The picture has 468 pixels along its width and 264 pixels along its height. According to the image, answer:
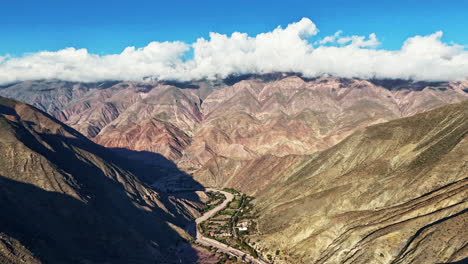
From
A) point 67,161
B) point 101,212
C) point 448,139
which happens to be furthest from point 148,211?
point 448,139

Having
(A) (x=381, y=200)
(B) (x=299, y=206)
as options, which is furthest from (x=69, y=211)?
(A) (x=381, y=200)

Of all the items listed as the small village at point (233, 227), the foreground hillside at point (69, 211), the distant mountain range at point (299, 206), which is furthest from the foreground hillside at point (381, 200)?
the foreground hillside at point (69, 211)

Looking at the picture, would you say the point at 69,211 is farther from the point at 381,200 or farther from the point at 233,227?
the point at 381,200

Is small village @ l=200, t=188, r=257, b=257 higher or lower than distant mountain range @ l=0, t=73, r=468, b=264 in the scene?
lower

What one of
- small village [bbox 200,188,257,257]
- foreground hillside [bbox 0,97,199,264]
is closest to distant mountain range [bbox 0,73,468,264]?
foreground hillside [bbox 0,97,199,264]

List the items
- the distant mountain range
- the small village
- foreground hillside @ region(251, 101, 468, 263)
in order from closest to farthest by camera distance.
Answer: foreground hillside @ region(251, 101, 468, 263)
the distant mountain range
the small village

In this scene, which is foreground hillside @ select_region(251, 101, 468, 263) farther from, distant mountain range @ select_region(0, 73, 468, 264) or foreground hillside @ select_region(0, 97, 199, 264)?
foreground hillside @ select_region(0, 97, 199, 264)

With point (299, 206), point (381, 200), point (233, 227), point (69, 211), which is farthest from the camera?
point (233, 227)

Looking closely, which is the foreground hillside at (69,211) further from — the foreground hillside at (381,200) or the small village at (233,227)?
the foreground hillside at (381,200)
